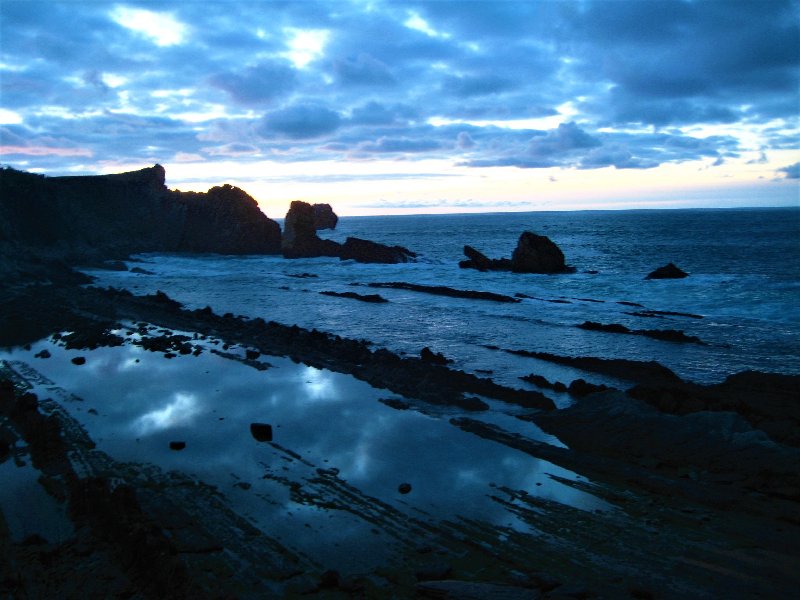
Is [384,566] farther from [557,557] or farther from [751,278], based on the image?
[751,278]

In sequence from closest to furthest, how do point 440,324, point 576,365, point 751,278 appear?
point 576,365, point 440,324, point 751,278

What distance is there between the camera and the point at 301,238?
56.0 metres

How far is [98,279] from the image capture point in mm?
35406

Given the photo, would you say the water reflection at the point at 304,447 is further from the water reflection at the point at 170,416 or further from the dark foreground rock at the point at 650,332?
the dark foreground rock at the point at 650,332

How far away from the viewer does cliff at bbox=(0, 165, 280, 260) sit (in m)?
55.5

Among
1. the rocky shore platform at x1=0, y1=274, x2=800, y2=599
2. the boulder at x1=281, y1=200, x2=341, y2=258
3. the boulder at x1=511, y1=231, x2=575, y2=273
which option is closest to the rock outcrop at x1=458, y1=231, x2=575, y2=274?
the boulder at x1=511, y1=231, x2=575, y2=273

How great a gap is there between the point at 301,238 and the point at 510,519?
51.0 meters

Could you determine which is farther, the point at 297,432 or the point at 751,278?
the point at 751,278

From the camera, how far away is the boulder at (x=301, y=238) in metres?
55.7

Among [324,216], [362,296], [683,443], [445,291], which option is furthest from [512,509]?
[324,216]

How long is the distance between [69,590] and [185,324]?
622 inches

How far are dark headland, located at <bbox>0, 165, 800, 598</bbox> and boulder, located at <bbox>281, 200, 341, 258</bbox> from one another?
1579 inches

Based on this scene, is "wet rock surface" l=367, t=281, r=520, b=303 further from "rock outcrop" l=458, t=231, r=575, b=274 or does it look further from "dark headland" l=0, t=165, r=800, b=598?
"dark headland" l=0, t=165, r=800, b=598

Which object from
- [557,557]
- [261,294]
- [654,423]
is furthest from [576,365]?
[261,294]
